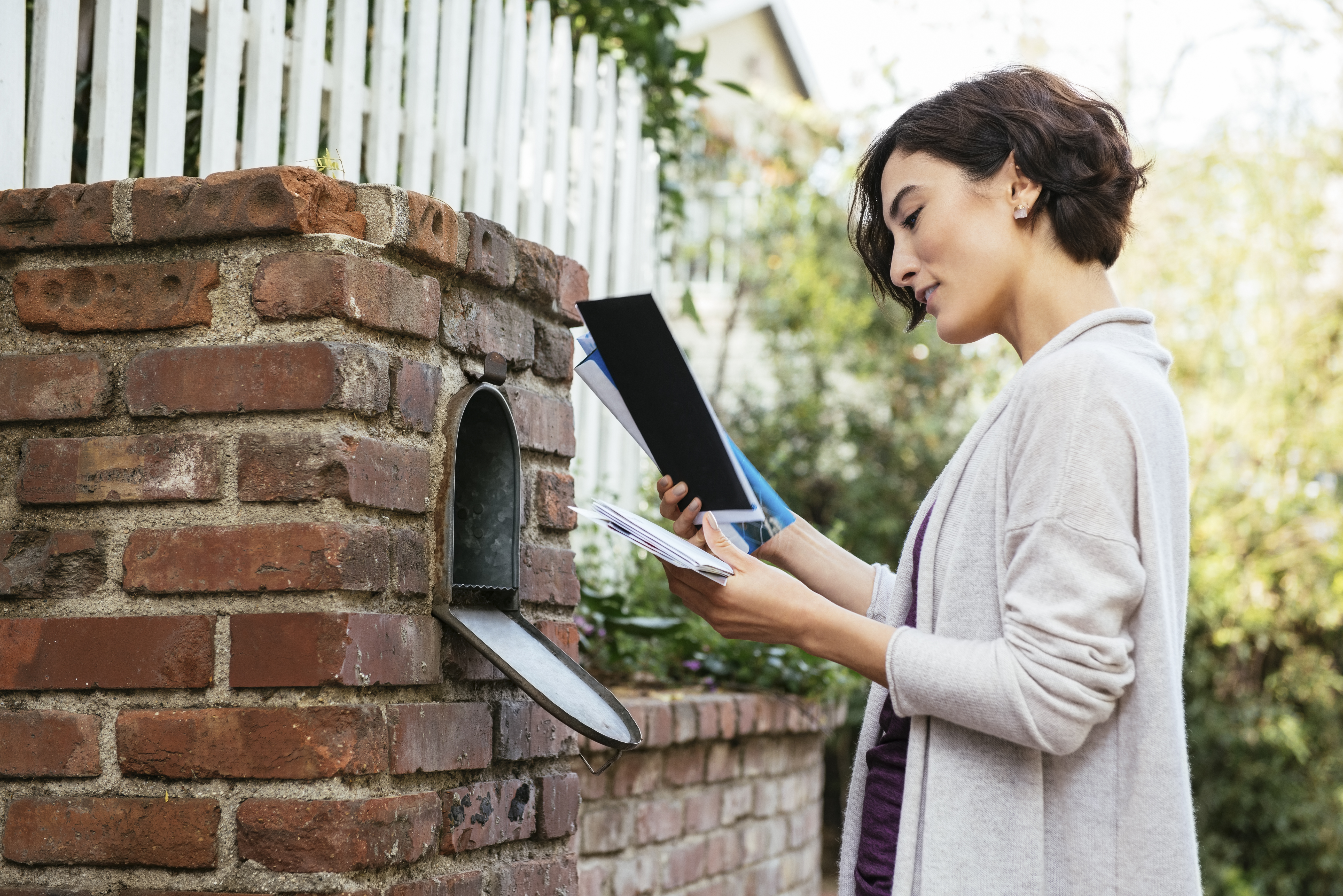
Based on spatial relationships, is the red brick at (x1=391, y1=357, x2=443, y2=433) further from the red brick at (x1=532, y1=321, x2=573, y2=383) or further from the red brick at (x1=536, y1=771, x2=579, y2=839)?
the red brick at (x1=536, y1=771, x2=579, y2=839)

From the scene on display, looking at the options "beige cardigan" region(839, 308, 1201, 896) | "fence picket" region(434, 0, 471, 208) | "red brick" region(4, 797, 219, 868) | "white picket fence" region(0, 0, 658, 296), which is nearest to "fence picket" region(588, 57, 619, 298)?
"white picket fence" region(0, 0, 658, 296)

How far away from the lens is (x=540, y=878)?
175cm

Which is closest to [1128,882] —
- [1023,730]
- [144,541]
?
[1023,730]

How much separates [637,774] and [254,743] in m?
1.49

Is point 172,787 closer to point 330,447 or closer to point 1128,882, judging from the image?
point 330,447

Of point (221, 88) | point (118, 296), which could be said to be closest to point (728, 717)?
point (221, 88)

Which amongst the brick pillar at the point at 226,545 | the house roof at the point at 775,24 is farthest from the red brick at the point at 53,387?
the house roof at the point at 775,24

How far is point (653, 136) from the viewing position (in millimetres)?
4656

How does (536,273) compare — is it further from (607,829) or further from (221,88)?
(607,829)

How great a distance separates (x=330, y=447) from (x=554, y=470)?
51cm

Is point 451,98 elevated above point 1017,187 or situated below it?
above

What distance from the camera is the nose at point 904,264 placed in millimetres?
1727

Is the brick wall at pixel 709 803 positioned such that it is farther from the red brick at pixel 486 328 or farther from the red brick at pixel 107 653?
the red brick at pixel 107 653

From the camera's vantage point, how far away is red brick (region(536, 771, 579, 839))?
1776 millimetres
